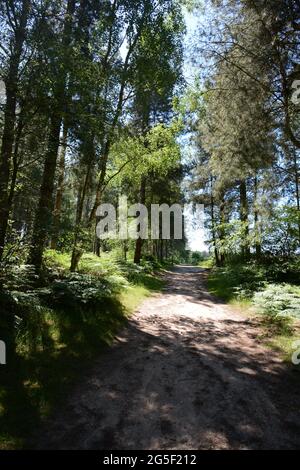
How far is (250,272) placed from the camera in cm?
1722

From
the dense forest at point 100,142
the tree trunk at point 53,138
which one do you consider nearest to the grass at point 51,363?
the dense forest at point 100,142

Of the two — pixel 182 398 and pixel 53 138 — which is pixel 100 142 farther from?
pixel 182 398

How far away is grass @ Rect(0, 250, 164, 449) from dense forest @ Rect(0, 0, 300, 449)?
0.03 metres

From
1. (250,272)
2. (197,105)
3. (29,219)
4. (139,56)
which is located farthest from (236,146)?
(29,219)

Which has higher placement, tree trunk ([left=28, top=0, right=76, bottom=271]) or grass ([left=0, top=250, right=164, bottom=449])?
tree trunk ([left=28, top=0, right=76, bottom=271])

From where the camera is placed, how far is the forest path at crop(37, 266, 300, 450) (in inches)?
176

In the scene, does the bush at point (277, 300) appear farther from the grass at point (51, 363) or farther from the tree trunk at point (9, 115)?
the tree trunk at point (9, 115)

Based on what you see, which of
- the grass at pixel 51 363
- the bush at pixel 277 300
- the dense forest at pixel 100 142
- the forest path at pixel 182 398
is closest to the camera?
the forest path at pixel 182 398

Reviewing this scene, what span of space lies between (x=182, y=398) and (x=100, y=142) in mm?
6948

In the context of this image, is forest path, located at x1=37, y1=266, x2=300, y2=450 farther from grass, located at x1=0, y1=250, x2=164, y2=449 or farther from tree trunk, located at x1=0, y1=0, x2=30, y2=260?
tree trunk, located at x1=0, y1=0, x2=30, y2=260

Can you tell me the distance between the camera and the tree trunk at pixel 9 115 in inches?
299

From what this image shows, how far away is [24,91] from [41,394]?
6.23 meters

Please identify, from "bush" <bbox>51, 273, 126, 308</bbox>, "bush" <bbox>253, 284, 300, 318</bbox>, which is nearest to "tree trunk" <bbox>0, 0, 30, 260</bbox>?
"bush" <bbox>51, 273, 126, 308</bbox>

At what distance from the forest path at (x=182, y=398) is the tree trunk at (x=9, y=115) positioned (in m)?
3.97
